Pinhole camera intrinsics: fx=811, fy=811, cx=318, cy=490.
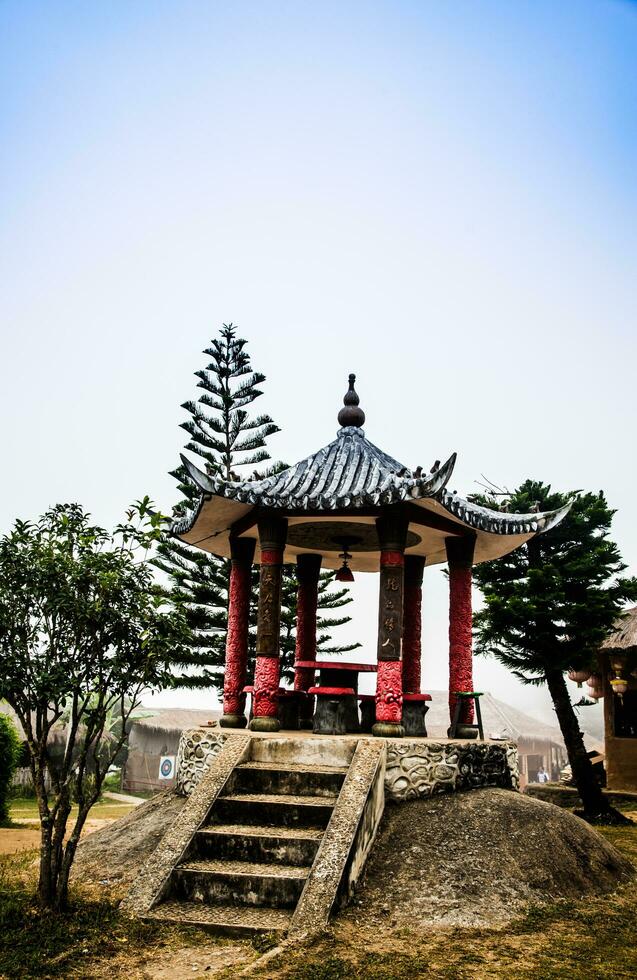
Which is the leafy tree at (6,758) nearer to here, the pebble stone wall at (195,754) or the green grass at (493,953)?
the pebble stone wall at (195,754)

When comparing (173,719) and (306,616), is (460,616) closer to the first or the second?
(306,616)

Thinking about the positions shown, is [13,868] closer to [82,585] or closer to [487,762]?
[82,585]

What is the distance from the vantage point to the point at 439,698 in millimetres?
31250

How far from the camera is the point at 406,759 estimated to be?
678 cm

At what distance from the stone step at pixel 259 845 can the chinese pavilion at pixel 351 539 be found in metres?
1.71

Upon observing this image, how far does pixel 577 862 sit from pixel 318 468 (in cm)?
421

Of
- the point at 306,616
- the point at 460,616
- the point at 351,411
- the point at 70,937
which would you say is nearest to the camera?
the point at 70,937

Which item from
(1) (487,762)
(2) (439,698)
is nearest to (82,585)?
(1) (487,762)

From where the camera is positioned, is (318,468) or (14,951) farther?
(318,468)

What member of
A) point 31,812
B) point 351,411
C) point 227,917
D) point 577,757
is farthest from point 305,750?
point 31,812

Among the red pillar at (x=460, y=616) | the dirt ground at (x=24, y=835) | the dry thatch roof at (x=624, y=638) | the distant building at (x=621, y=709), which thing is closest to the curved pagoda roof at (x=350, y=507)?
the red pillar at (x=460, y=616)

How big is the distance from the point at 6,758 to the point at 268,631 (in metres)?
7.23

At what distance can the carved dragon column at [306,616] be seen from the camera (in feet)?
32.4

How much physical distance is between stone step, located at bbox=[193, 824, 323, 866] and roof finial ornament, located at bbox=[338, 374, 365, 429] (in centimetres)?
466
